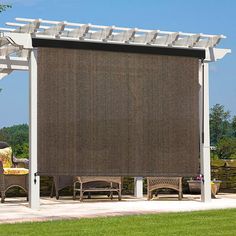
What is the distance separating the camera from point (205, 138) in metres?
13.3

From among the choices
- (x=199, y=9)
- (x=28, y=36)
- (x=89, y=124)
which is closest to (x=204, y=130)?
(x=89, y=124)

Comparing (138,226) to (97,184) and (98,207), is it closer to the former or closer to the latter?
(98,207)

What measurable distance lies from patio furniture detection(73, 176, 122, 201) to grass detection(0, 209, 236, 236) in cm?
314

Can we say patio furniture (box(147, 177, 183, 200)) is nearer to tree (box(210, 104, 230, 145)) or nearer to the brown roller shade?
the brown roller shade

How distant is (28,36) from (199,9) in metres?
9.55

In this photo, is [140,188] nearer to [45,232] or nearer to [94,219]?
[94,219]

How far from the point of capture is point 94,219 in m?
9.59

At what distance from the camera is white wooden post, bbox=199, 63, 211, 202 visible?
13.3 metres

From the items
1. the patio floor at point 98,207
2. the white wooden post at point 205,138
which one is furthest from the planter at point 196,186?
the white wooden post at point 205,138

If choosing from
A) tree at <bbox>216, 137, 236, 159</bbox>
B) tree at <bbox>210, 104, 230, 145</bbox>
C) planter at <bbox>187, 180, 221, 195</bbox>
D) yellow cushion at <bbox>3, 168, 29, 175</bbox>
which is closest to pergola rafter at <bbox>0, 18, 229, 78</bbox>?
yellow cushion at <bbox>3, 168, 29, 175</bbox>

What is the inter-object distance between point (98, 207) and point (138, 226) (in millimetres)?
3232

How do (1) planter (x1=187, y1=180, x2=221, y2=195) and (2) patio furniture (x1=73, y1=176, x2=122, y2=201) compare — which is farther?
(1) planter (x1=187, y1=180, x2=221, y2=195)

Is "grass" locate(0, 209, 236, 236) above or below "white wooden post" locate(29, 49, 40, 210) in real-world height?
below

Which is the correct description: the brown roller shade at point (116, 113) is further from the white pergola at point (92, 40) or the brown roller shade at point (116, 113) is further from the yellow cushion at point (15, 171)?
the yellow cushion at point (15, 171)
